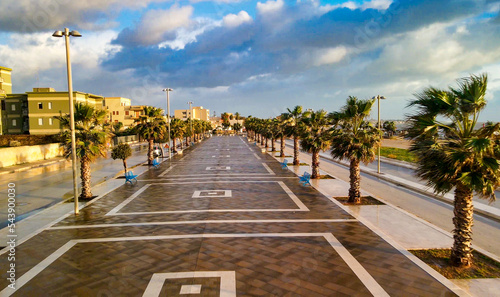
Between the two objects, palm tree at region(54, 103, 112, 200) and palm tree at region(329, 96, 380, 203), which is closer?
palm tree at region(329, 96, 380, 203)

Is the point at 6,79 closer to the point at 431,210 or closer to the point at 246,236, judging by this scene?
the point at 246,236

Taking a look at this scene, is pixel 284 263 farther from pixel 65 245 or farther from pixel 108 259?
pixel 65 245

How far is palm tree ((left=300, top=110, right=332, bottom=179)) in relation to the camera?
22203 millimetres

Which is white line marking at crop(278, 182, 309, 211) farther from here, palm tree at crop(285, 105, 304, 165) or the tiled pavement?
palm tree at crop(285, 105, 304, 165)

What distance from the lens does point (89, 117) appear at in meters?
16.2

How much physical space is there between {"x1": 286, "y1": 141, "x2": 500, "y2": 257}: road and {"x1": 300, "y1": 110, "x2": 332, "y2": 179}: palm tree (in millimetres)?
3588

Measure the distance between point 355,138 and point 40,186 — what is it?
66.9ft

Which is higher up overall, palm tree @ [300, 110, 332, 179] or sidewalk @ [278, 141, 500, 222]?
palm tree @ [300, 110, 332, 179]

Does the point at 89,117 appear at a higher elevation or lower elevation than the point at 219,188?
higher

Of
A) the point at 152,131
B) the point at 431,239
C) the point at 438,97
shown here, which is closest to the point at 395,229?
the point at 431,239

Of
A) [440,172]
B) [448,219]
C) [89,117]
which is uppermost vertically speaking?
[89,117]

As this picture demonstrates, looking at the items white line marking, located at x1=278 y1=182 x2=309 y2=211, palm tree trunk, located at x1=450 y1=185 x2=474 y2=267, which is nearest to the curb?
palm tree trunk, located at x1=450 y1=185 x2=474 y2=267

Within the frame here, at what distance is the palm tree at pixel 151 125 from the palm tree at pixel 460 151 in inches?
997

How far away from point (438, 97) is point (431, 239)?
4.89m
